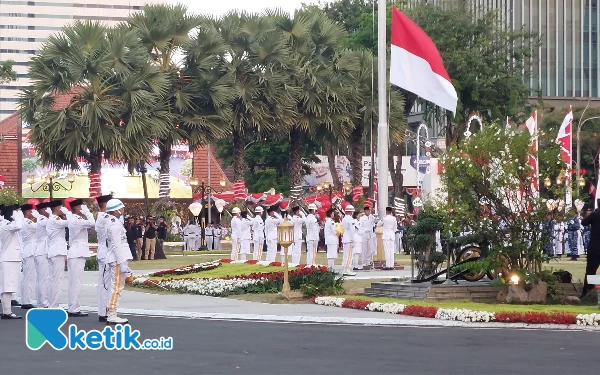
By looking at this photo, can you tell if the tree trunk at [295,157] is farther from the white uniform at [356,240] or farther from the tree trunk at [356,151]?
the white uniform at [356,240]

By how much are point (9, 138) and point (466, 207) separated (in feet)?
156

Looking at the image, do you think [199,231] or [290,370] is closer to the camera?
[290,370]

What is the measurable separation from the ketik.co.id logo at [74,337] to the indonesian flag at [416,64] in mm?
14323

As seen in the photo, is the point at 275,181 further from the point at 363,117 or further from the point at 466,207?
the point at 466,207

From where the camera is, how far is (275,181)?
68.2 m

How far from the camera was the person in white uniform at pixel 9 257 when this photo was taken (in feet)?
64.9

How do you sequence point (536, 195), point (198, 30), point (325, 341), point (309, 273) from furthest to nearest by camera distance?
point (198, 30) → point (309, 273) → point (536, 195) → point (325, 341)

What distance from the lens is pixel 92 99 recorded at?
146ft

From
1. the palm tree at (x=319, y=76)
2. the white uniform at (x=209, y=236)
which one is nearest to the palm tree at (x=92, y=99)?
the palm tree at (x=319, y=76)

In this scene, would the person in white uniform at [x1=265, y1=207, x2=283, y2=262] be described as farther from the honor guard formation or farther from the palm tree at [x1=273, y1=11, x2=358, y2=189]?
the palm tree at [x1=273, y1=11, x2=358, y2=189]

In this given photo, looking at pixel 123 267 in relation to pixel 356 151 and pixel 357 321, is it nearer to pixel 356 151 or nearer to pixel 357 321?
pixel 357 321

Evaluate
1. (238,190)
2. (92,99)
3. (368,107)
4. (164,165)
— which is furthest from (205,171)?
(92,99)

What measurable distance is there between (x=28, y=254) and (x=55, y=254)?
4.63 ft

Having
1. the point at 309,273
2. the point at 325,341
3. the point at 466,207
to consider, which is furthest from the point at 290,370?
the point at 309,273
